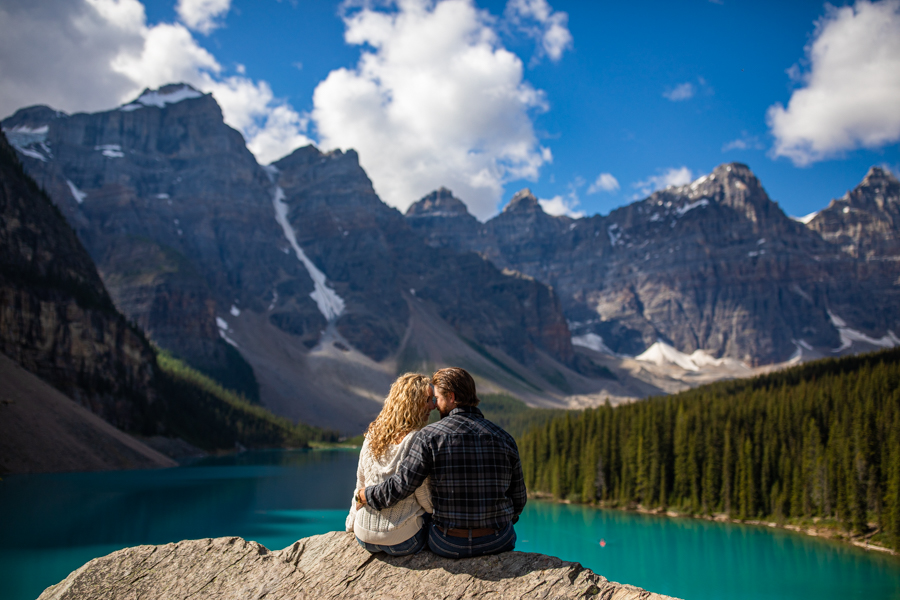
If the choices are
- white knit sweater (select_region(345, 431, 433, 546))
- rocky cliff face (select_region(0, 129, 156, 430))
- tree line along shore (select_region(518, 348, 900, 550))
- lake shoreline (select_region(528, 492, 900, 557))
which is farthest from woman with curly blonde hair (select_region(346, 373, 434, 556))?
rocky cliff face (select_region(0, 129, 156, 430))

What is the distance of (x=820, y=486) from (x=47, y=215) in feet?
380

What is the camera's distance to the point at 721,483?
6056cm

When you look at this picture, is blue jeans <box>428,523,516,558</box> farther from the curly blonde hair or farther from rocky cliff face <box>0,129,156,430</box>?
rocky cliff face <box>0,129,156,430</box>

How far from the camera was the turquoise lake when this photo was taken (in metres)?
33.0

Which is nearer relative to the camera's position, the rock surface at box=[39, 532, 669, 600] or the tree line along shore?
the rock surface at box=[39, 532, 669, 600]

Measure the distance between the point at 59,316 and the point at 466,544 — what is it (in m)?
106

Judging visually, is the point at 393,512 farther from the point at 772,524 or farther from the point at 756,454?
the point at 756,454

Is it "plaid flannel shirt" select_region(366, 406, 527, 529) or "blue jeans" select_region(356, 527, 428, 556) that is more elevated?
"plaid flannel shirt" select_region(366, 406, 527, 529)

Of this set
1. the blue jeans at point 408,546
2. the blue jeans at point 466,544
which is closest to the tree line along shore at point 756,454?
the blue jeans at point 466,544

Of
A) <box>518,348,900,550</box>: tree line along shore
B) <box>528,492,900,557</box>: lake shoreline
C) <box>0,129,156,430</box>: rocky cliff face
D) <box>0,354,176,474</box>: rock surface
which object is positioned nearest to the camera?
<box>528,492,900,557</box>: lake shoreline

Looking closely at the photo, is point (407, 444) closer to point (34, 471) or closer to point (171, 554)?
point (171, 554)

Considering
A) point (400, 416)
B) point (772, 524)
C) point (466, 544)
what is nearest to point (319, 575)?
point (466, 544)

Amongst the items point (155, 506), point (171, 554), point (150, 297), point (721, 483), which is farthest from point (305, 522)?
point (150, 297)

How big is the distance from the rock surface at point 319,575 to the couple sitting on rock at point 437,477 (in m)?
0.17
